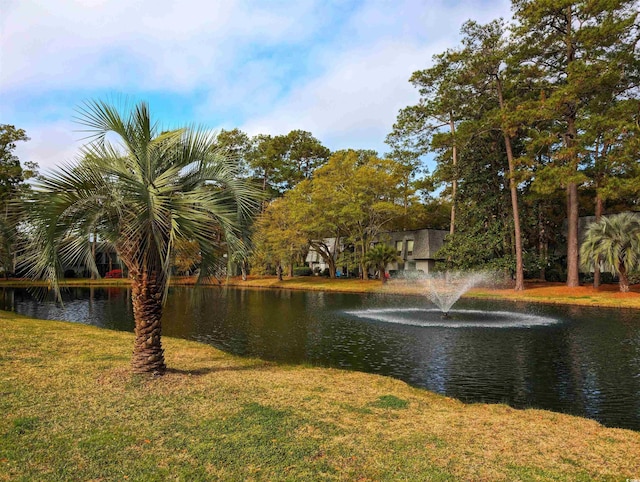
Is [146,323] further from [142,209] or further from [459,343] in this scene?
[459,343]

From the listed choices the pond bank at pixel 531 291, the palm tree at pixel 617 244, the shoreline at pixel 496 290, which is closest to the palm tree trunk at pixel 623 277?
the palm tree at pixel 617 244

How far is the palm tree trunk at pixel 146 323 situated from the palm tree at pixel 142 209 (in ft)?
0.06

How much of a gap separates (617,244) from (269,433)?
94.3 feet

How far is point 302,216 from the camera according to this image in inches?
1724

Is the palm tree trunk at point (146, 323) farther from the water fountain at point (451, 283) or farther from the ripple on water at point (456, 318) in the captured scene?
the water fountain at point (451, 283)

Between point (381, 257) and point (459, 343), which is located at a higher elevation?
point (381, 257)

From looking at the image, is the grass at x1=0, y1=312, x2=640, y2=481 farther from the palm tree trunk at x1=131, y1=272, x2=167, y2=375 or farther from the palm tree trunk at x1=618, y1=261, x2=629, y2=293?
the palm tree trunk at x1=618, y1=261, x2=629, y2=293

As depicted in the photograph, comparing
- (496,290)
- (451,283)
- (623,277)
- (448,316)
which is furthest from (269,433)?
(451,283)

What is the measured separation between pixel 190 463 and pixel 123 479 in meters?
0.65

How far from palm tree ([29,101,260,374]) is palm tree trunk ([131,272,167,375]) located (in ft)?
0.06

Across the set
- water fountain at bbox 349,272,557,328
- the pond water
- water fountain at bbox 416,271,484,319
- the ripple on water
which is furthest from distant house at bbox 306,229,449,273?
the ripple on water

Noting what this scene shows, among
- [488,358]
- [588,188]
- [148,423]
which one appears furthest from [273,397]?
[588,188]

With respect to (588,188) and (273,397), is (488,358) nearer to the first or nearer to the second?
(273,397)

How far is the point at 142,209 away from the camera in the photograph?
7566mm
